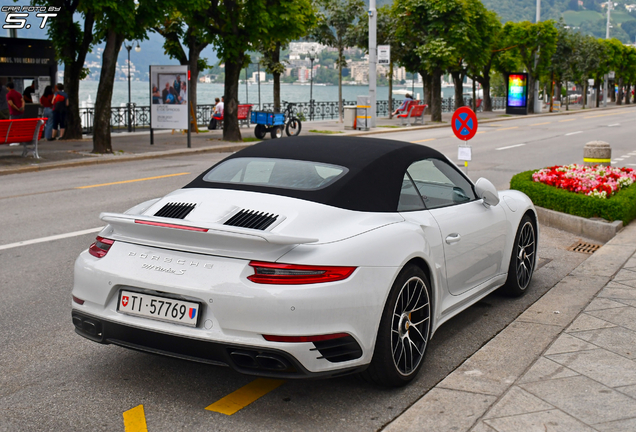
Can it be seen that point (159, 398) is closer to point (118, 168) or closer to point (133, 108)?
point (118, 168)

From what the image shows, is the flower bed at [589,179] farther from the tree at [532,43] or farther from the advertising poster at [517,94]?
the tree at [532,43]

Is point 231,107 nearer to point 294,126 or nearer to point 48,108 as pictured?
point 294,126

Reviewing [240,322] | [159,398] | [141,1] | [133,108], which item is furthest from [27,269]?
[133,108]

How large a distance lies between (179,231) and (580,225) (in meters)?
6.89

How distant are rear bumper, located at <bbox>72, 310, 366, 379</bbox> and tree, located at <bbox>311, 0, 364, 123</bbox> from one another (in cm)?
3394

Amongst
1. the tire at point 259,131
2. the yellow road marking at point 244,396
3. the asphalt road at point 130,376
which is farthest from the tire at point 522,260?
the tire at point 259,131

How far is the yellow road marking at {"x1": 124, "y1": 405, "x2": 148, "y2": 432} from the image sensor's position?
3762mm

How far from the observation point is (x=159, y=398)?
4152 millimetres

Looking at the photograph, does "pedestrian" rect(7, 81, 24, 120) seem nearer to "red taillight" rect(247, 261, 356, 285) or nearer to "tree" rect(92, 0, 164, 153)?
"tree" rect(92, 0, 164, 153)

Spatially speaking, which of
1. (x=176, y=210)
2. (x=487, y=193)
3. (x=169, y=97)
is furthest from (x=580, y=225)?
(x=169, y=97)

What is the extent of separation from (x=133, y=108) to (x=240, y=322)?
1106 inches

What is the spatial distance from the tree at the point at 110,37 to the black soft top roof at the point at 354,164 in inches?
598

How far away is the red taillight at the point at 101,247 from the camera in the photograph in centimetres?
419

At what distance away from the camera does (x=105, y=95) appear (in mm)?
19922
